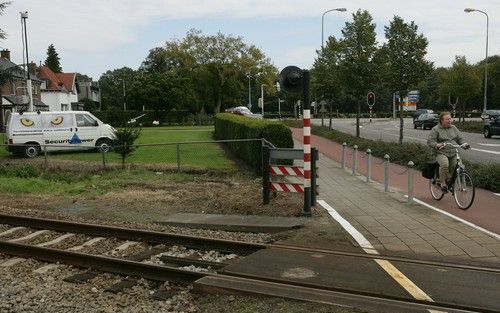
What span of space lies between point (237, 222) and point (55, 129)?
62.1 feet

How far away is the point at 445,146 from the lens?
10477mm

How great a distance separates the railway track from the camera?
5.07 metres

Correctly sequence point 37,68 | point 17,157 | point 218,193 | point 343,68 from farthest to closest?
point 37,68 < point 343,68 < point 17,157 < point 218,193

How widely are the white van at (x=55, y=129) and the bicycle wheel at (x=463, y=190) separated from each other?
18.2m

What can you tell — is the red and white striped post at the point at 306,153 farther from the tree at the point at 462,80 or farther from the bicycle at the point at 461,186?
the tree at the point at 462,80

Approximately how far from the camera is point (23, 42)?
4172 centimetres

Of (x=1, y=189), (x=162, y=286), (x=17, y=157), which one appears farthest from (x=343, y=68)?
(x=162, y=286)

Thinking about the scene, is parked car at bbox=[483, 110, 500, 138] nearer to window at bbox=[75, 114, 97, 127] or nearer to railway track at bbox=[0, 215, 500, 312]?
window at bbox=[75, 114, 97, 127]

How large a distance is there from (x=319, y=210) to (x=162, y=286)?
4.73 meters

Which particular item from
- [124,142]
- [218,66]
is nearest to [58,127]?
[124,142]

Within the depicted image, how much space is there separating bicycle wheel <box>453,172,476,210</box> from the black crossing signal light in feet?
11.7

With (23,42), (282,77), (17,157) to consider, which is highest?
(23,42)

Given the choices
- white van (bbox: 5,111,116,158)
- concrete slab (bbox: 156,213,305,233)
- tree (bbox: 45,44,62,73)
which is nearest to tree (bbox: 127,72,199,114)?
white van (bbox: 5,111,116,158)

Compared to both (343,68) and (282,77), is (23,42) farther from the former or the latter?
(282,77)
